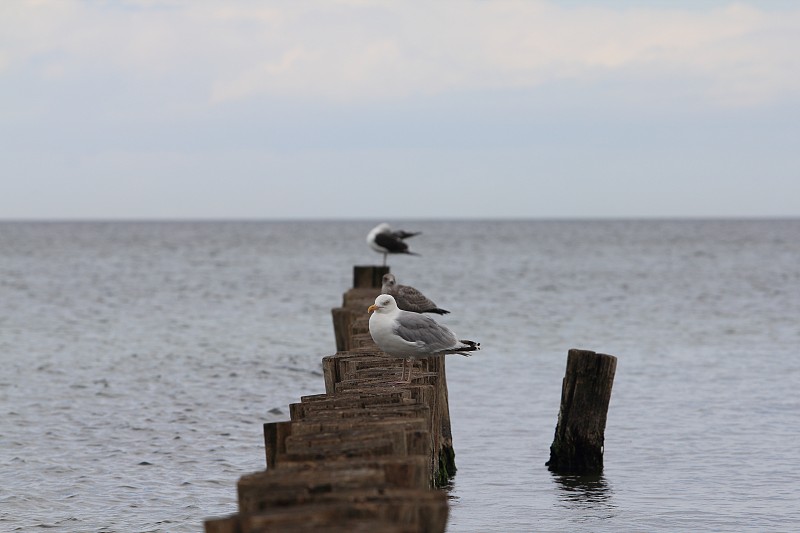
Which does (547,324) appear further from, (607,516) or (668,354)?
(607,516)

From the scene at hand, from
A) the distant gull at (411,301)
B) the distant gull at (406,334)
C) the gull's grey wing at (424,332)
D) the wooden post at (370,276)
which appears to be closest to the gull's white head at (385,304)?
the distant gull at (406,334)

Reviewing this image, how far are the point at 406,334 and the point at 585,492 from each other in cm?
281

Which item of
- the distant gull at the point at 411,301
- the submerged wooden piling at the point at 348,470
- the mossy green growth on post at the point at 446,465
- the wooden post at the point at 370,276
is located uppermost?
the wooden post at the point at 370,276

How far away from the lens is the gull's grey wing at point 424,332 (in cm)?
891

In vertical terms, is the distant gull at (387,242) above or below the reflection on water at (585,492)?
above

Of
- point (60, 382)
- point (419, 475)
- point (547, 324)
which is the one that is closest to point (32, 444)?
point (60, 382)

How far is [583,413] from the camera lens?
11.0 m

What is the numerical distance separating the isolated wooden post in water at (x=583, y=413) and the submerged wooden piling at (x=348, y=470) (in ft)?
10.2

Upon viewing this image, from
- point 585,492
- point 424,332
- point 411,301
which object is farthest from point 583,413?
point 424,332

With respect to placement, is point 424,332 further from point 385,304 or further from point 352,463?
point 352,463

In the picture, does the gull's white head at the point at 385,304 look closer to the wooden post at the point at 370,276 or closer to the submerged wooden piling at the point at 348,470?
the submerged wooden piling at the point at 348,470

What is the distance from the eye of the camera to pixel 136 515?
9.79m

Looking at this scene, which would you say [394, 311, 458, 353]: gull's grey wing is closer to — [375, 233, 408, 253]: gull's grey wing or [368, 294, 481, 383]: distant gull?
[368, 294, 481, 383]: distant gull

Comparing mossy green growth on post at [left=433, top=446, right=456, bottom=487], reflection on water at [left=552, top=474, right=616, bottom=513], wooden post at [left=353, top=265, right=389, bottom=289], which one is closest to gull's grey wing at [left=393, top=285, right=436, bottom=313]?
mossy green growth on post at [left=433, top=446, right=456, bottom=487]
